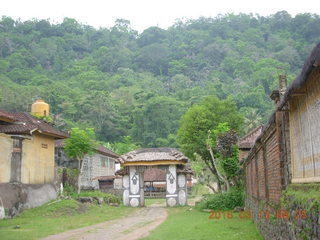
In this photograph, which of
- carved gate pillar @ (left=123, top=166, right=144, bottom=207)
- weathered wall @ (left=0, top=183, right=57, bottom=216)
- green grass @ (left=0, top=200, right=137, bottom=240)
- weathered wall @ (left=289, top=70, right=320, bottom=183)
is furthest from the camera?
carved gate pillar @ (left=123, top=166, right=144, bottom=207)

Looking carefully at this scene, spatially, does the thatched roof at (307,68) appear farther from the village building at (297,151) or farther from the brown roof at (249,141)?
the brown roof at (249,141)

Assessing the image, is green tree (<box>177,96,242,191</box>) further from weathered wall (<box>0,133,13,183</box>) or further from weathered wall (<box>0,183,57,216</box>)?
weathered wall (<box>0,133,13,183</box>)

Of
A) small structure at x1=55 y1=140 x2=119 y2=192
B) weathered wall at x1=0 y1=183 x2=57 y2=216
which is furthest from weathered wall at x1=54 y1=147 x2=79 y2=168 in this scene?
weathered wall at x1=0 y1=183 x2=57 y2=216

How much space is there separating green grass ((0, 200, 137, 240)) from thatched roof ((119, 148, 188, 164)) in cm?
493

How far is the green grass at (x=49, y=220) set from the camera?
530 inches

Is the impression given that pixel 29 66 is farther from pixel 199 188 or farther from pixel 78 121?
pixel 199 188

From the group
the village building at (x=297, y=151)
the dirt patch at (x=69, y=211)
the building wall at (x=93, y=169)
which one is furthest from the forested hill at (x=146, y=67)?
the village building at (x=297, y=151)

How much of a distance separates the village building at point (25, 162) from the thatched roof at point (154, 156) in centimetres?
592

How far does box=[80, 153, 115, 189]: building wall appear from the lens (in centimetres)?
3553

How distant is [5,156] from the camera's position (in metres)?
18.9

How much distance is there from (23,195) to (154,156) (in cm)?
1052

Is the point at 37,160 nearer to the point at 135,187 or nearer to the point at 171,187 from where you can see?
the point at 135,187

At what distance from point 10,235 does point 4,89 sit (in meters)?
55.2

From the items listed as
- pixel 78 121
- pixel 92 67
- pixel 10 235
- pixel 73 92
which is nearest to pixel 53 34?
pixel 92 67
